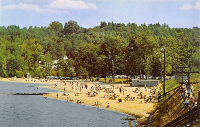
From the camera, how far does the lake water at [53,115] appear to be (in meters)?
46.1

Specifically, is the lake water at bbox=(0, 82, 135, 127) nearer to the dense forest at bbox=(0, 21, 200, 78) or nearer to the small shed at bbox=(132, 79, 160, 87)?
the dense forest at bbox=(0, 21, 200, 78)

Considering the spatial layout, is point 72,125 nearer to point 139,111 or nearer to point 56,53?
point 139,111

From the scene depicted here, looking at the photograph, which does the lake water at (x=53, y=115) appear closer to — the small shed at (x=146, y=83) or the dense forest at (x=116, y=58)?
the dense forest at (x=116, y=58)

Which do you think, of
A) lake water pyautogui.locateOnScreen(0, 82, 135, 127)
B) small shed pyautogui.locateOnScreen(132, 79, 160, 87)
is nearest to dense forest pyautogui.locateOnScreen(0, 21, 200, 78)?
small shed pyautogui.locateOnScreen(132, 79, 160, 87)

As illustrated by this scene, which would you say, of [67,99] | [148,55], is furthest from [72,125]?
[148,55]

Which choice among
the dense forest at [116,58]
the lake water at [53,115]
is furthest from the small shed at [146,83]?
the lake water at [53,115]

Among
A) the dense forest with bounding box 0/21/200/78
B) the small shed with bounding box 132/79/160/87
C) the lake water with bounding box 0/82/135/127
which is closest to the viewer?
the lake water with bounding box 0/82/135/127

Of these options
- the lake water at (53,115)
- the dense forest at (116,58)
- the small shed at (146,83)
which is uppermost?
the dense forest at (116,58)

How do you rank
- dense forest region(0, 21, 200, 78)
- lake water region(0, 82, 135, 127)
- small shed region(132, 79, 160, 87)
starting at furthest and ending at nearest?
dense forest region(0, 21, 200, 78)
small shed region(132, 79, 160, 87)
lake water region(0, 82, 135, 127)

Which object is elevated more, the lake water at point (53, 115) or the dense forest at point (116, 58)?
the dense forest at point (116, 58)

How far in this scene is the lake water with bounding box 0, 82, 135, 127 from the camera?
46.1 m

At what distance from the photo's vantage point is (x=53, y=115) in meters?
53.8

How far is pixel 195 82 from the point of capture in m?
37.0

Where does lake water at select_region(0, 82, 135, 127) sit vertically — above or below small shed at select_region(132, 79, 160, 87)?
below
